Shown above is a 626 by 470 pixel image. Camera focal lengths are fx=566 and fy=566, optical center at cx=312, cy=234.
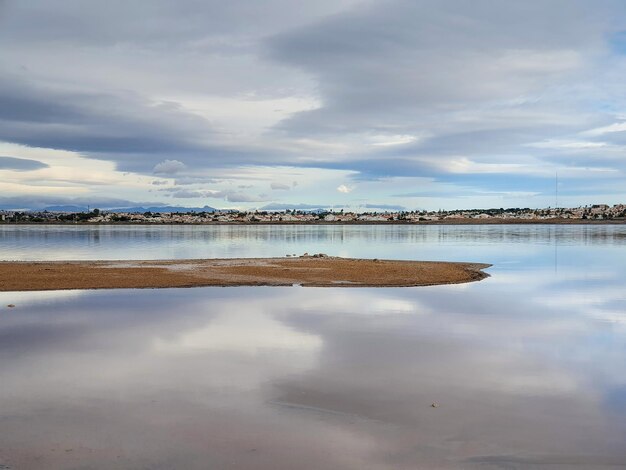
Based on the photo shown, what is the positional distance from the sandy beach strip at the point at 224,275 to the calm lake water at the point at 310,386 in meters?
6.83

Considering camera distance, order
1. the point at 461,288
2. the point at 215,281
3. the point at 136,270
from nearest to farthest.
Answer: the point at 461,288 < the point at 215,281 < the point at 136,270

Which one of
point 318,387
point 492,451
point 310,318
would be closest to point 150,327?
point 310,318

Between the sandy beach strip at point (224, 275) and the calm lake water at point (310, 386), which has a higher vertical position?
the sandy beach strip at point (224, 275)

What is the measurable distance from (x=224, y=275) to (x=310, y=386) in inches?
852

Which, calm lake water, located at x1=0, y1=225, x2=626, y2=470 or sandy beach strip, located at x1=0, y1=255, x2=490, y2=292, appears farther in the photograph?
sandy beach strip, located at x1=0, y1=255, x2=490, y2=292

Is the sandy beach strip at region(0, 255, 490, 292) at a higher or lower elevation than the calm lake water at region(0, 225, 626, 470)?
higher

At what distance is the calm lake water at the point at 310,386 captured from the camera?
26.6 feet

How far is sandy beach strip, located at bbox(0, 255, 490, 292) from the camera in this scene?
2802 cm

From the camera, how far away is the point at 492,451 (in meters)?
8.13

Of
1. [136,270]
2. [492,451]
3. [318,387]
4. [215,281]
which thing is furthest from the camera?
[136,270]

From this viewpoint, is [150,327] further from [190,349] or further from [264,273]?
[264,273]

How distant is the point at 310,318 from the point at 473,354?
6.25 m

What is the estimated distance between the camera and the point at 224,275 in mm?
32219

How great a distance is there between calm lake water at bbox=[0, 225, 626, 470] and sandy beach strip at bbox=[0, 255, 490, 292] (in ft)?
22.4
